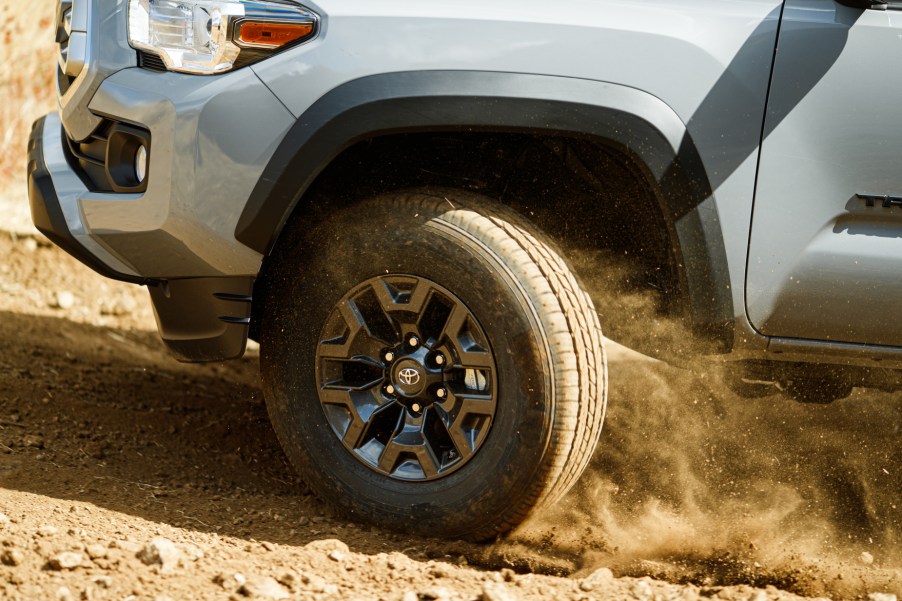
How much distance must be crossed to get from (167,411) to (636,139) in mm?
2190

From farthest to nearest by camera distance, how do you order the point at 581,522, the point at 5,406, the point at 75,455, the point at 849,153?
the point at 5,406, the point at 75,455, the point at 581,522, the point at 849,153

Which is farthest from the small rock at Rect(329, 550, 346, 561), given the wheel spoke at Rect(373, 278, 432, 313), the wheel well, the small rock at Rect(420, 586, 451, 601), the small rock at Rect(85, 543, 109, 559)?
the wheel well

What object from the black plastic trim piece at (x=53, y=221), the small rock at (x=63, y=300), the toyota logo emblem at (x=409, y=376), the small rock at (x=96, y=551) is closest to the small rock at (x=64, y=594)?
the small rock at (x=96, y=551)

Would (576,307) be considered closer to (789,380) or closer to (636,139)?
(636,139)

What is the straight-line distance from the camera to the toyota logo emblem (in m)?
2.40

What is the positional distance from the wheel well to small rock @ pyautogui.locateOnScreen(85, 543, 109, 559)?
0.84 meters

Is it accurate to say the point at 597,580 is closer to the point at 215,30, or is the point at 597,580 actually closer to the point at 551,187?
the point at 551,187

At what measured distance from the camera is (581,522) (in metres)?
2.62

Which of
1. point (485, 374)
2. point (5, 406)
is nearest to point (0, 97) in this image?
point (5, 406)

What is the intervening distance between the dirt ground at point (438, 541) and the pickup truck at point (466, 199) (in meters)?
0.23

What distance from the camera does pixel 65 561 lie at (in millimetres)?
2023

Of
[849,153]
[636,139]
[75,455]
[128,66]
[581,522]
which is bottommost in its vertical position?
[75,455]

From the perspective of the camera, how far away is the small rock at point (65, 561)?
202cm

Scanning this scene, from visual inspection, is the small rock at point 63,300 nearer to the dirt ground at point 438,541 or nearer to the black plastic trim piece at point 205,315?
the dirt ground at point 438,541
